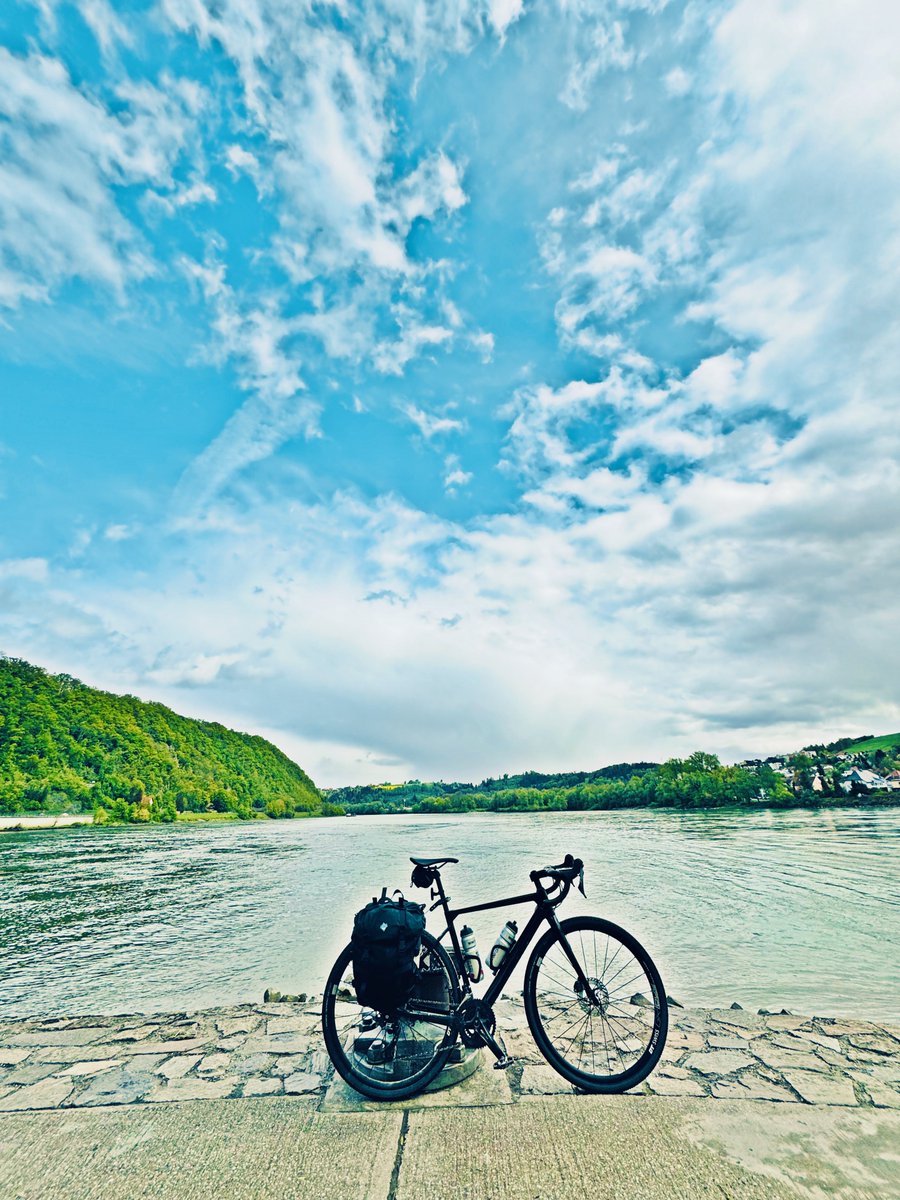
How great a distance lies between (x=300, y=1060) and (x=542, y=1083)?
60.8 inches

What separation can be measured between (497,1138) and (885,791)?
103 meters

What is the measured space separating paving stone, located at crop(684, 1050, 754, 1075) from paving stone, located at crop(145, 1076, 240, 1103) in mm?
2712

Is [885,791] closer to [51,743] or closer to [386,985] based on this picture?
[386,985]

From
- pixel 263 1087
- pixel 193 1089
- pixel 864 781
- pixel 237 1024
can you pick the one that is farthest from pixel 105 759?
pixel 263 1087

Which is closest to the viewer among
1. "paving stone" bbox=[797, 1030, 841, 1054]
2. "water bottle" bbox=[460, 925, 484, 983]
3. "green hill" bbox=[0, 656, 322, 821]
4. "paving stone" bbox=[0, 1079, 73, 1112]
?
"paving stone" bbox=[0, 1079, 73, 1112]

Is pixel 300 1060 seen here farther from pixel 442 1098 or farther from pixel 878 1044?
pixel 878 1044

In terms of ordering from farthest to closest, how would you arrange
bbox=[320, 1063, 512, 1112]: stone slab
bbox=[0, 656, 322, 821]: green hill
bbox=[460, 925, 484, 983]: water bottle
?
bbox=[0, 656, 322, 821]: green hill
bbox=[460, 925, 484, 983]: water bottle
bbox=[320, 1063, 512, 1112]: stone slab

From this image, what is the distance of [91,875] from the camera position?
83.9 ft

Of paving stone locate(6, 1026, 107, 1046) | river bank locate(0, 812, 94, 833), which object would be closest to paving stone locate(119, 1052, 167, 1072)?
paving stone locate(6, 1026, 107, 1046)

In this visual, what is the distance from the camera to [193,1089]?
3691 mm

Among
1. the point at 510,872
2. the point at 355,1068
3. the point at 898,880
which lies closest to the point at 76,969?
the point at 355,1068

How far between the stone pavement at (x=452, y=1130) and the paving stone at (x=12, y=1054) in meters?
0.03

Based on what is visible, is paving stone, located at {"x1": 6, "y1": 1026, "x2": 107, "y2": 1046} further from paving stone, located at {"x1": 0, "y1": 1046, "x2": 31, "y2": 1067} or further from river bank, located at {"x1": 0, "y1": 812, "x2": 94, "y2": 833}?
river bank, located at {"x1": 0, "y1": 812, "x2": 94, "y2": 833}

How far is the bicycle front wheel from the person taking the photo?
3.48m
